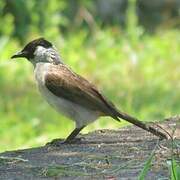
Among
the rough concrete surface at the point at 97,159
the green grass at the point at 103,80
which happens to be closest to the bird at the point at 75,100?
the rough concrete surface at the point at 97,159

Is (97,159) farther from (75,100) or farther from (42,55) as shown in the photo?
(42,55)

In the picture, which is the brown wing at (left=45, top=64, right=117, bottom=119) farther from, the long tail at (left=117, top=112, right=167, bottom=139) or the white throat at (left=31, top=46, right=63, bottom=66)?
the white throat at (left=31, top=46, right=63, bottom=66)

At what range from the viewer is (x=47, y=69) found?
23.7 feet

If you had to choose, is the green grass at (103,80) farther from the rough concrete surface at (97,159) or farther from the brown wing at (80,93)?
the rough concrete surface at (97,159)

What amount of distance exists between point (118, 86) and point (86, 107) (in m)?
5.40

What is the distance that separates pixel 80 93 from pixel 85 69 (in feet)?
20.3

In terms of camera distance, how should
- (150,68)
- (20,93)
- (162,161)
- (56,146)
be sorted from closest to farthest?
1. (162,161)
2. (56,146)
3. (20,93)
4. (150,68)

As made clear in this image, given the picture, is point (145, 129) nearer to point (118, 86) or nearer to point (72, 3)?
point (118, 86)

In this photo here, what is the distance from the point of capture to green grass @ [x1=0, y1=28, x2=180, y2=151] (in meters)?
10.5

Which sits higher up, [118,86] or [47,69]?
[118,86]

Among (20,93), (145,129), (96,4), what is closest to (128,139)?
(145,129)

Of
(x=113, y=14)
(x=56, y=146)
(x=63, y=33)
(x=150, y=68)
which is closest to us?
(x=56, y=146)

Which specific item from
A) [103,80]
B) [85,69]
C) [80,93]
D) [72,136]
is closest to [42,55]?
[80,93]

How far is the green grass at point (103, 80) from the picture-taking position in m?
10.5
